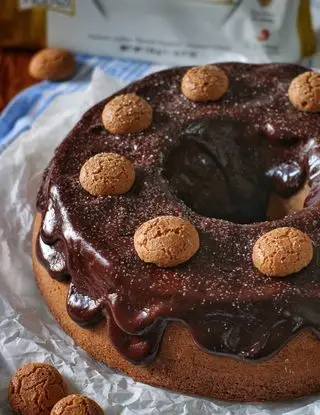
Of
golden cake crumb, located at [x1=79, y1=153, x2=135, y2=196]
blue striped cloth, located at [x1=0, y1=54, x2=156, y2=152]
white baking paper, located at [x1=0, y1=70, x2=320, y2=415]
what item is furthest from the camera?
blue striped cloth, located at [x1=0, y1=54, x2=156, y2=152]

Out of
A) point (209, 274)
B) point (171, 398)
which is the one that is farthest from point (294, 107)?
point (171, 398)

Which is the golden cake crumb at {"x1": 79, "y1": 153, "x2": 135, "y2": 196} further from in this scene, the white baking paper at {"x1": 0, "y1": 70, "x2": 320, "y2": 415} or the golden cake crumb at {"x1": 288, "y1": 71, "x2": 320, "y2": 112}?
the golden cake crumb at {"x1": 288, "y1": 71, "x2": 320, "y2": 112}

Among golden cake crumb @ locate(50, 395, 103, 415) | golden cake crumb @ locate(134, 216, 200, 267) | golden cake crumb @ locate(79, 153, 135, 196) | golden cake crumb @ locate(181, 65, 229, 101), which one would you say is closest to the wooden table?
golden cake crumb @ locate(181, 65, 229, 101)

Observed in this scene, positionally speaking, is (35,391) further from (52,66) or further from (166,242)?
(52,66)

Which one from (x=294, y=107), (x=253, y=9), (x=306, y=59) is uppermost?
(x=294, y=107)

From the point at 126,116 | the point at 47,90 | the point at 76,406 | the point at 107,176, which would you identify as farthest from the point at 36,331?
the point at 47,90

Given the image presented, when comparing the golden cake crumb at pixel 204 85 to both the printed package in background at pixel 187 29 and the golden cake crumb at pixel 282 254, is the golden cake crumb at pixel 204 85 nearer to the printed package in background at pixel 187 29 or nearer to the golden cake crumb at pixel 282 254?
the golden cake crumb at pixel 282 254

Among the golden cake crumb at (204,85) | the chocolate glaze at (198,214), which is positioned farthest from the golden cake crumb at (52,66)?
the golden cake crumb at (204,85)

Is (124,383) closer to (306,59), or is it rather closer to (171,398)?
(171,398)
